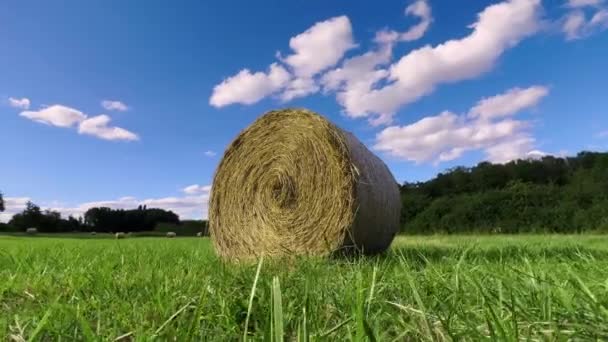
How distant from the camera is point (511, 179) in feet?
80.6

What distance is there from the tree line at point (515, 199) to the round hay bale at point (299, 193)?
47.2 feet

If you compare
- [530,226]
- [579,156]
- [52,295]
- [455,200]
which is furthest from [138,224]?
[52,295]

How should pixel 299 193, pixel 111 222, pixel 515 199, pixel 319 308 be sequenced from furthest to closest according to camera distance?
pixel 111 222, pixel 515 199, pixel 299 193, pixel 319 308

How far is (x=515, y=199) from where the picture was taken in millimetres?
20656

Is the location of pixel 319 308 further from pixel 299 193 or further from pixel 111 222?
pixel 111 222

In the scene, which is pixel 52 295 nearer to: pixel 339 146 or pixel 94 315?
pixel 94 315

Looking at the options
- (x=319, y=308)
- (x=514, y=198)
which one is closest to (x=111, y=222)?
(x=514, y=198)

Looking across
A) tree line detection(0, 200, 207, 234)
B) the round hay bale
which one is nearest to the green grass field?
the round hay bale

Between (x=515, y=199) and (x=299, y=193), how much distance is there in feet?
58.2

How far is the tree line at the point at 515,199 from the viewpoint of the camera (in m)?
18.8

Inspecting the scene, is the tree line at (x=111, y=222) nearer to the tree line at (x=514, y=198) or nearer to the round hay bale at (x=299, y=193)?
the tree line at (x=514, y=198)

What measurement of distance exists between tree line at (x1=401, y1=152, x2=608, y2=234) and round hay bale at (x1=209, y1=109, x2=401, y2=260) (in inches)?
566

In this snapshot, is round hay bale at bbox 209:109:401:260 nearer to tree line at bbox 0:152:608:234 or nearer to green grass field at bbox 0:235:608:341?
green grass field at bbox 0:235:608:341

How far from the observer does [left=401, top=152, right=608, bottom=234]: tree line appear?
61.6 ft
